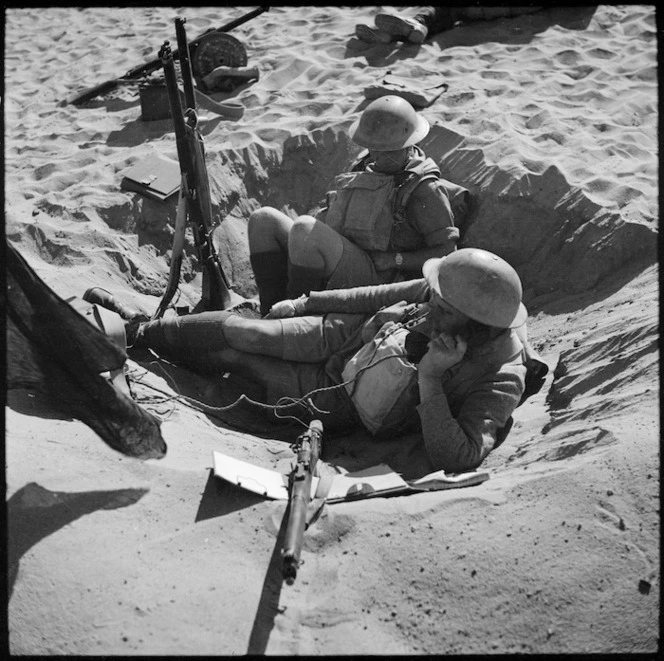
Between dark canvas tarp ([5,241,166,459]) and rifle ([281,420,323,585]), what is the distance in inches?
23.2

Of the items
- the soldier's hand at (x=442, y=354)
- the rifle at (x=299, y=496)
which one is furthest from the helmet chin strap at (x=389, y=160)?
the rifle at (x=299, y=496)

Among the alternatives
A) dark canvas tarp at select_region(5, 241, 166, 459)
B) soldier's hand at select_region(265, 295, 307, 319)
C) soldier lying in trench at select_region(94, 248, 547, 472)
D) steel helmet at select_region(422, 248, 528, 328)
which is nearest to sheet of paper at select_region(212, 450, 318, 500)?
dark canvas tarp at select_region(5, 241, 166, 459)

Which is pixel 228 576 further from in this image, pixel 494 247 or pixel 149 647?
pixel 494 247

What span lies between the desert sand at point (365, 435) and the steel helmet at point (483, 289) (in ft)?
2.03

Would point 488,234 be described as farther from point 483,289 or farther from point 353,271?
point 483,289

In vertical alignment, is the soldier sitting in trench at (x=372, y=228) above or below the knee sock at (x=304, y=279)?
above

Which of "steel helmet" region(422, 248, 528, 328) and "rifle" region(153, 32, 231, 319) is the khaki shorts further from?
"steel helmet" region(422, 248, 528, 328)

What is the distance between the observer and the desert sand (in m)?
3.15

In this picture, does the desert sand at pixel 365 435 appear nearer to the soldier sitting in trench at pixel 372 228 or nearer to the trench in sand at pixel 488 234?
the trench in sand at pixel 488 234

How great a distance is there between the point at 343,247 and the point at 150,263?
150 cm

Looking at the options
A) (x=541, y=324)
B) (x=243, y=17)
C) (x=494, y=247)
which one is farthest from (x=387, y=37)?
(x=541, y=324)

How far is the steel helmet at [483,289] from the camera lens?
4.19 metres

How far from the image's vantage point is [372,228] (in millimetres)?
5570

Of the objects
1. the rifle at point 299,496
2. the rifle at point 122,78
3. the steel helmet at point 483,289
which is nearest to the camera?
the rifle at point 299,496
